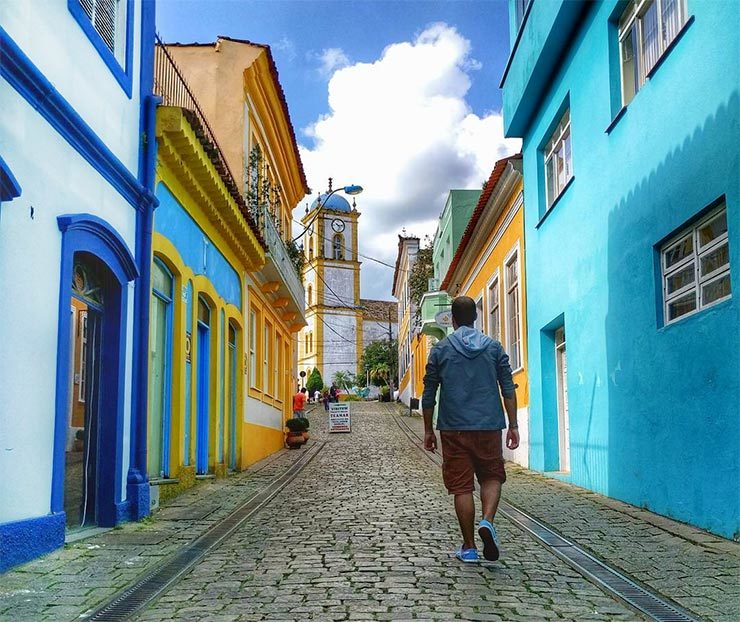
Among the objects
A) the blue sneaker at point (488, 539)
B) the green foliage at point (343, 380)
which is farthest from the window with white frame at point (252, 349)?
the green foliage at point (343, 380)

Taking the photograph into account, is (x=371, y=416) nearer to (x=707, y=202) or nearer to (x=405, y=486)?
(x=405, y=486)

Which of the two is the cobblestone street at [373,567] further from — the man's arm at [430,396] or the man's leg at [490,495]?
the man's arm at [430,396]

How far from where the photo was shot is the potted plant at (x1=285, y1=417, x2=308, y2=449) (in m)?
21.0

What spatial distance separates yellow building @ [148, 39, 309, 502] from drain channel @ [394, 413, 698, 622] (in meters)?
4.55

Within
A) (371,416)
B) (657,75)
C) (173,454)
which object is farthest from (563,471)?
(371,416)

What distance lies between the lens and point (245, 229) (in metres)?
13.7

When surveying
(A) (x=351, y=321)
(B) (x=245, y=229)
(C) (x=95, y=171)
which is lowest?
(C) (x=95, y=171)

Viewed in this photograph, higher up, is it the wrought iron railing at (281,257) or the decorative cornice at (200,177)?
the wrought iron railing at (281,257)

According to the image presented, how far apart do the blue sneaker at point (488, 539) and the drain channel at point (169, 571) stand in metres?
1.93

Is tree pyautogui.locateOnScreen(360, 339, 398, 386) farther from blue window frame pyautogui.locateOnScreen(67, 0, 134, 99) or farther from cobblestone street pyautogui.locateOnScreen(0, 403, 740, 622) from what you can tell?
blue window frame pyautogui.locateOnScreen(67, 0, 134, 99)

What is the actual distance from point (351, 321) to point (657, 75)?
64.8 m

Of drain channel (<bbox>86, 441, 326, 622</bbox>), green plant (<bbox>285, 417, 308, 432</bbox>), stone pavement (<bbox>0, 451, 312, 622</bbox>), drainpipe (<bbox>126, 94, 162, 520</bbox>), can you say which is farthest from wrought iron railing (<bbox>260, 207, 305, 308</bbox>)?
stone pavement (<bbox>0, 451, 312, 622</bbox>)

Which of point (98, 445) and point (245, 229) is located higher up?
point (245, 229)

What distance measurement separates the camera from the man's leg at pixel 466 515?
557 centimetres
